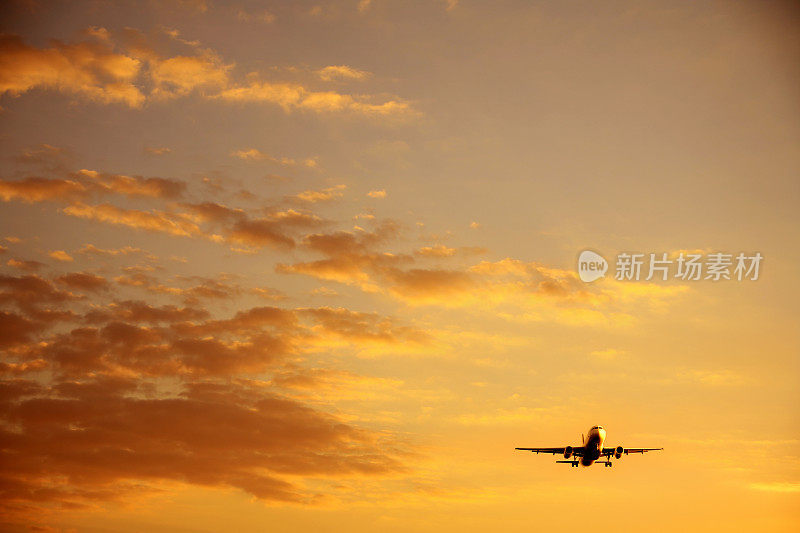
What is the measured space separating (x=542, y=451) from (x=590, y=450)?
54.6 ft

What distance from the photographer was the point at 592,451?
177250mm

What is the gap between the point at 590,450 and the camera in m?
177

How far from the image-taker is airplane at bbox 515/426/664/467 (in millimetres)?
174000

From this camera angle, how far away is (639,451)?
609ft

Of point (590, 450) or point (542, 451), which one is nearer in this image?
point (590, 450)

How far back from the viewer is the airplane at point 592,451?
174 meters

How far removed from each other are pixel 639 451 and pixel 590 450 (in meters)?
14.6

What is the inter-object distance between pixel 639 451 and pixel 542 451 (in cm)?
2040
